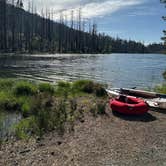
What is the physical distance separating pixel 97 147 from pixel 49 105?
445 cm

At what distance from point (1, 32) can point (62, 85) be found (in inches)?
2542

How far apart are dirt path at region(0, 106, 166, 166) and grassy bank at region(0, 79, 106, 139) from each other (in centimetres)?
58

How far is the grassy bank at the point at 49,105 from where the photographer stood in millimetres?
7410

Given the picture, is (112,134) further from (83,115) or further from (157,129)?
(83,115)

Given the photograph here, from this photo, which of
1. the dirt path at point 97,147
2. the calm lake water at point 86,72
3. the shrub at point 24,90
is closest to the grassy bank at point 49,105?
the shrub at point 24,90

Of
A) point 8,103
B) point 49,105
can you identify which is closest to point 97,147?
point 49,105

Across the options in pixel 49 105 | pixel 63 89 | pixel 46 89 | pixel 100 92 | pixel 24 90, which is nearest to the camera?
pixel 49 105

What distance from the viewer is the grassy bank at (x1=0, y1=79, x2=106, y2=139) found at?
24.3ft

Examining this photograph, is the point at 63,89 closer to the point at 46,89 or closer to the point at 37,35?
the point at 46,89

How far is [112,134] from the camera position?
686 cm

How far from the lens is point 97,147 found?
5957mm

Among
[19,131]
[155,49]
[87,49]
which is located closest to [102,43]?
[87,49]

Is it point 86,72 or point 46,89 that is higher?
point 46,89

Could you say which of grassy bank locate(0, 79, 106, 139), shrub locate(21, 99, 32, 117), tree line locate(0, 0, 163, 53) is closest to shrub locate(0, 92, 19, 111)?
grassy bank locate(0, 79, 106, 139)
